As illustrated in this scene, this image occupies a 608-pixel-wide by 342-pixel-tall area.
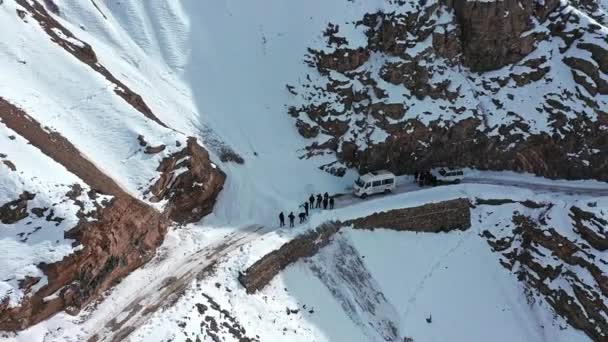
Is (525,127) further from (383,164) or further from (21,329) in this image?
(21,329)

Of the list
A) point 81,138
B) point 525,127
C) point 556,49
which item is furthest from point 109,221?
point 556,49

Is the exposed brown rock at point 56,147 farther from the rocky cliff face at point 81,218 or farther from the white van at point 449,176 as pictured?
the white van at point 449,176

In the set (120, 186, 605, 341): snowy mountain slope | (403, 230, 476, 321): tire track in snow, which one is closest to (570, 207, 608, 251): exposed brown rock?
(120, 186, 605, 341): snowy mountain slope

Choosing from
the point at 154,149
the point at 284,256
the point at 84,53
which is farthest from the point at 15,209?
the point at 84,53

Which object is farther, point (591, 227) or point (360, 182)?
point (360, 182)

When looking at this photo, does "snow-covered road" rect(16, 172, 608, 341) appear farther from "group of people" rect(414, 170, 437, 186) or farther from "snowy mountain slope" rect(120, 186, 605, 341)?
"group of people" rect(414, 170, 437, 186)

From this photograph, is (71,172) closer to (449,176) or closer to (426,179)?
(426,179)
